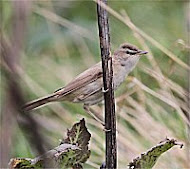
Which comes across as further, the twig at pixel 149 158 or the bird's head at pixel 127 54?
the bird's head at pixel 127 54

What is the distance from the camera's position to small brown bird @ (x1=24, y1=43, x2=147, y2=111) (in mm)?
1632

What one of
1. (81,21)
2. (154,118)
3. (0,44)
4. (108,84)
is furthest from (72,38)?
(0,44)

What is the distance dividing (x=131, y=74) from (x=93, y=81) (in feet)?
3.21

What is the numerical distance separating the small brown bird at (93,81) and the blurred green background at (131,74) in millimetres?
277

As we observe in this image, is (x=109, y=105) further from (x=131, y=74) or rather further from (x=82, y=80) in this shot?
(x=131, y=74)

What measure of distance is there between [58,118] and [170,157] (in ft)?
2.42

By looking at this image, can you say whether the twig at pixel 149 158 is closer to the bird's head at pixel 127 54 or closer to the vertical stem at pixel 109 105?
the vertical stem at pixel 109 105

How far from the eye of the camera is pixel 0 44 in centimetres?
54

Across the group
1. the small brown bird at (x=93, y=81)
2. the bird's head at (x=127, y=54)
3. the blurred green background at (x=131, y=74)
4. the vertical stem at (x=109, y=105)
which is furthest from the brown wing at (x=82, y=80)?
the vertical stem at (x=109, y=105)

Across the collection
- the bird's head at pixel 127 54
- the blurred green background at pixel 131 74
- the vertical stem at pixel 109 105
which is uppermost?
the blurred green background at pixel 131 74

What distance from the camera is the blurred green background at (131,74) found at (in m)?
2.17

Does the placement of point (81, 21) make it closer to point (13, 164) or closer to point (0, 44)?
point (13, 164)

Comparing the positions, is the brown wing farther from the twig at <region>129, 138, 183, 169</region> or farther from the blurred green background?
the twig at <region>129, 138, 183, 169</region>

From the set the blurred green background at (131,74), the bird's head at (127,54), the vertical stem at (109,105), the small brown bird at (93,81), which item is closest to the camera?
the vertical stem at (109,105)
